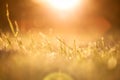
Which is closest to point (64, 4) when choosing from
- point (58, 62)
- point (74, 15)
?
point (74, 15)

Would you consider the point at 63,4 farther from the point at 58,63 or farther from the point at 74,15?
the point at 58,63

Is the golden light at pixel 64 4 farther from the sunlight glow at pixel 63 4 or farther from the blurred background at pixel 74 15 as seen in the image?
the blurred background at pixel 74 15

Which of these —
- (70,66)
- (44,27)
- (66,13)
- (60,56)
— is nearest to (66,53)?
(60,56)

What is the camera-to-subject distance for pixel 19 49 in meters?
3.12

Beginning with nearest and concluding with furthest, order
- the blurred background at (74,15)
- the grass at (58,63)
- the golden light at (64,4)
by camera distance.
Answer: the grass at (58,63), the blurred background at (74,15), the golden light at (64,4)

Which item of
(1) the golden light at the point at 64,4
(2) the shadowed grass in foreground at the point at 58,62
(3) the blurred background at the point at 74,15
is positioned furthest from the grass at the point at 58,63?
(1) the golden light at the point at 64,4

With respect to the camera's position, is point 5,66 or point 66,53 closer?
point 5,66

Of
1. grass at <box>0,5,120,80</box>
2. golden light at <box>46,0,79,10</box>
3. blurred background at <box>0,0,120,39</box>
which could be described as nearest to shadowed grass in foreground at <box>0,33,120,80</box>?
grass at <box>0,5,120,80</box>

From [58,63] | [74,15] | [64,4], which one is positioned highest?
[64,4]

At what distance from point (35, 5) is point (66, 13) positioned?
30.9 inches

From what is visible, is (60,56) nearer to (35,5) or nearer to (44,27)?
(44,27)

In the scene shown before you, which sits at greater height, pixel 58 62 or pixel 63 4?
pixel 63 4

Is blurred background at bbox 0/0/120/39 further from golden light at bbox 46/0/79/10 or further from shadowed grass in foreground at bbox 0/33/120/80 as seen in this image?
shadowed grass in foreground at bbox 0/33/120/80

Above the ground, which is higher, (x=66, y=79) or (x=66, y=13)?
(x=66, y=13)
